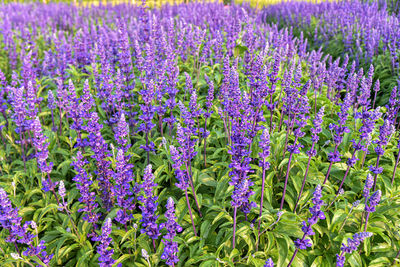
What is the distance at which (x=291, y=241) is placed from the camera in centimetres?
352

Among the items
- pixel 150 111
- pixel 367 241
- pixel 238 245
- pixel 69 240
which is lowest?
pixel 69 240

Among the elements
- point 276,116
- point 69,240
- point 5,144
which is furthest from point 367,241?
point 5,144

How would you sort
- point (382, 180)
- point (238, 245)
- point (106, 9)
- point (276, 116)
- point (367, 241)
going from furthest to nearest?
point (106, 9) < point (276, 116) < point (382, 180) < point (238, 245) < point (367, 241)

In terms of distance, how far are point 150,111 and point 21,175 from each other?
2.42 metres

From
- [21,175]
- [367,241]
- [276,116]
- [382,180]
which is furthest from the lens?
[276,116]

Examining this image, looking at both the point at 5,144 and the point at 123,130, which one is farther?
the point at 5,144

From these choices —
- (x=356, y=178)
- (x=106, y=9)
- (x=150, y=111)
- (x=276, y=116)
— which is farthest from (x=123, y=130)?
(x=106, y=9)

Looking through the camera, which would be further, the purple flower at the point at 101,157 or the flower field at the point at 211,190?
the purple flower at the point at 101,157

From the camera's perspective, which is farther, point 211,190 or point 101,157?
point 211,190

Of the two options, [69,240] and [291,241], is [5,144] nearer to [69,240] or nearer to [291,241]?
[69,240]

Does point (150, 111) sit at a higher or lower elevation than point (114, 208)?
higher

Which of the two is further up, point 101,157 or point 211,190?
point 101,157

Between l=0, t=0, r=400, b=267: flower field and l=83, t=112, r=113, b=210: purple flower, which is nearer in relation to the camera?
l=0, t=0, r=400, b=267: flower field

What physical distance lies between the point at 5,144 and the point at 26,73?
137 centimetres
